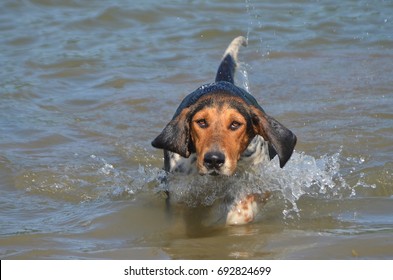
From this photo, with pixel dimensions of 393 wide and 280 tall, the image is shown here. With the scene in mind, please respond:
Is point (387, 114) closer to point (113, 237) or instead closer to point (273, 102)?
point (273, 102)

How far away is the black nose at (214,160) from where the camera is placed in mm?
6164

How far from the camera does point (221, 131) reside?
6.35 meters

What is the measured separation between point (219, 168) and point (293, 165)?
6.32 feet

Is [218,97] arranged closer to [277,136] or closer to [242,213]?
[277,136]

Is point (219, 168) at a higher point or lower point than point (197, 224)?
Answer: higher

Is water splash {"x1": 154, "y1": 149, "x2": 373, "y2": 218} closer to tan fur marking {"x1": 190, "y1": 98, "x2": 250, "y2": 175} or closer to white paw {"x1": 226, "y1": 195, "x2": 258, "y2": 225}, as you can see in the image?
white paw {"x1": 226, "y1": 195, "x2": 258, "y2": 225}

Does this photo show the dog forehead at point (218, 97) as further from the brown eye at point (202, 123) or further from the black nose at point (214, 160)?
the black nose at point (214, 160)

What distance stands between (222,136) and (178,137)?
1.30 ft

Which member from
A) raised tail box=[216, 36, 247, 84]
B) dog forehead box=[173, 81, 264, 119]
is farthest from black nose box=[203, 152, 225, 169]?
raised tail box=[216, 36, 247, 84]

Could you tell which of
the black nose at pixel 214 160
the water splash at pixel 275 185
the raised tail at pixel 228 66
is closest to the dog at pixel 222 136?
the black nose at pixel 214 160

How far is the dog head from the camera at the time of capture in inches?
247

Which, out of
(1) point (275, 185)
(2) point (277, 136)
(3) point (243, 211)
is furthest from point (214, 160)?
(1) point (275, 185)

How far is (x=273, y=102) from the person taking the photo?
10734 mm
